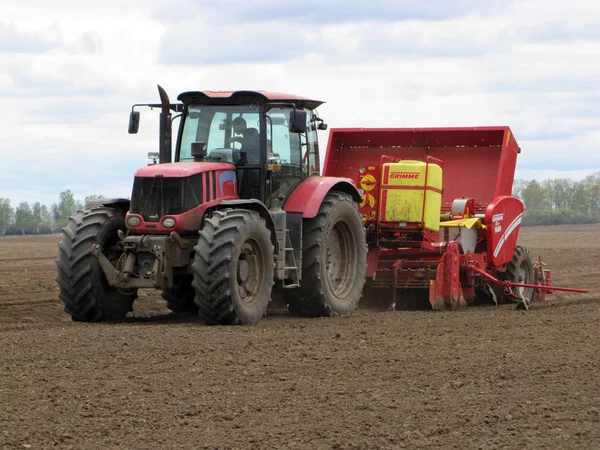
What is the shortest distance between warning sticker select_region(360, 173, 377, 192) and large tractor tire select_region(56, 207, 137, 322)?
3732 millimetres

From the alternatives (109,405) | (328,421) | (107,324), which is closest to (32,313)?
(107,324)

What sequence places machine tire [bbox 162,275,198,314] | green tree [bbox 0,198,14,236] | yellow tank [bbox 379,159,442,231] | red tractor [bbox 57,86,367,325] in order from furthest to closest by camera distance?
green tree [bbox 0,198,14,236] → yellow tank [bbox 379,159,442,231] → machine tire [bbox 162,275,198,314] → red tractor [bbox 57,86,367,325]

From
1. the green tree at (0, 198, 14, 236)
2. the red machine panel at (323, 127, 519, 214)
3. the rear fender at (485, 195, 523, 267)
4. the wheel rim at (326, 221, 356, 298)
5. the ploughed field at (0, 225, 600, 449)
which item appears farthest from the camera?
the green tree at (0, 198, 14, 236)

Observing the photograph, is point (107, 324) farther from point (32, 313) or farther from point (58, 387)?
point (58, 387)

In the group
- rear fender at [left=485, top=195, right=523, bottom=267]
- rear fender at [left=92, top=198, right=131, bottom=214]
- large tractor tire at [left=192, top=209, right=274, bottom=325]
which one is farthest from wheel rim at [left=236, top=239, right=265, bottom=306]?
rear fender at [left=485, top=195, right=523, bottom=267]

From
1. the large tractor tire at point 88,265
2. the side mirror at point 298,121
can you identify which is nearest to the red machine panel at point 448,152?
the side mirror at point 298,121

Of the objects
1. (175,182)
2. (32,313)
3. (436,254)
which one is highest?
(175,182)

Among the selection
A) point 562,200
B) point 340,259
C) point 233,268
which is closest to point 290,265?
point 340,259

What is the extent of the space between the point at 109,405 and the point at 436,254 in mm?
7461

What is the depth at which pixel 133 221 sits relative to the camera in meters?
10.2

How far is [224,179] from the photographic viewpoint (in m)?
10.5

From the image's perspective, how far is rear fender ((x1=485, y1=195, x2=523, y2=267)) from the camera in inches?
524

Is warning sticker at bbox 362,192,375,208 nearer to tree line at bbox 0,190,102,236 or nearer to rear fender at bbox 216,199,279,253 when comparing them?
rear fender at bbox 216,199,279,253

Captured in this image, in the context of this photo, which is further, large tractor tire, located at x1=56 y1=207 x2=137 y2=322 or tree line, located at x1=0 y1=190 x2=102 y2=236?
tree line, located at x1=0 y1=190 x2=102 y2=236
